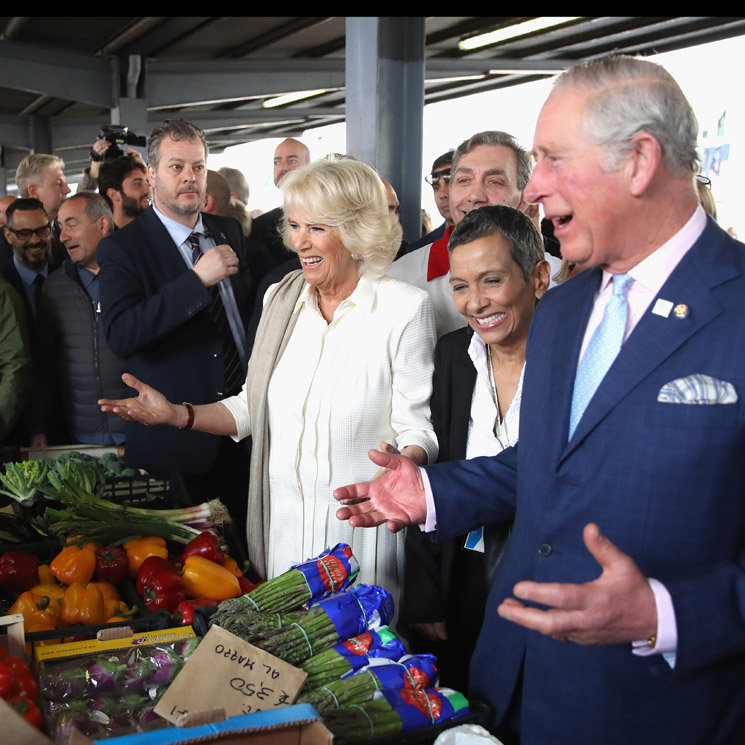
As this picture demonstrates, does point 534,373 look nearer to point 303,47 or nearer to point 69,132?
point 303,47

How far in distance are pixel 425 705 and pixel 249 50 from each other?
31.4ft

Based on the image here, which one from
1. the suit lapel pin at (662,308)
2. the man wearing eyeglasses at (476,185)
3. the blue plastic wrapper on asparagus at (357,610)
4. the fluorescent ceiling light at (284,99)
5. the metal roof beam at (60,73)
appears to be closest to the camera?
the suit lapel pin at (662,308)

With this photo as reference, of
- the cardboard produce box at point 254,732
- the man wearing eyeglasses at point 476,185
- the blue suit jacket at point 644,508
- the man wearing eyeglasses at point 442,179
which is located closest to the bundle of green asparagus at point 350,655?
the blue suit jacket at point 644,508

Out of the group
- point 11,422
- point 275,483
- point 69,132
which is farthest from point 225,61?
point 275,483

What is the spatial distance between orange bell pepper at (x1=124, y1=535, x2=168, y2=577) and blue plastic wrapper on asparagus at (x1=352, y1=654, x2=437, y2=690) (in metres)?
1.07

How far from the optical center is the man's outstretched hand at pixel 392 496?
1.79 meters

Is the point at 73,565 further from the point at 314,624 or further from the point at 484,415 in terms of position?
the point at 484,415

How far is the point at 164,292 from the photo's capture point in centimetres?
308

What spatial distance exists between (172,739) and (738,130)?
8.87 m

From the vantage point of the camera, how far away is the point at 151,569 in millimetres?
2383

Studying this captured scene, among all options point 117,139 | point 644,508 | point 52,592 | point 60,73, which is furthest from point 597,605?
point 60,73

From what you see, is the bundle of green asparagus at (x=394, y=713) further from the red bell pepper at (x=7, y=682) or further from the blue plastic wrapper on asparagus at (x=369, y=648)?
the red bell pepper at (x=7, y=682)

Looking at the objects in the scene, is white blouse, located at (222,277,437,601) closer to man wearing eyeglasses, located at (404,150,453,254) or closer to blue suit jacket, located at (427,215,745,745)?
blue suit jacket, located at (427,215,745,745)

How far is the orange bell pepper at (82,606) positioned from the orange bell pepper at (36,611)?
1.3 inches
